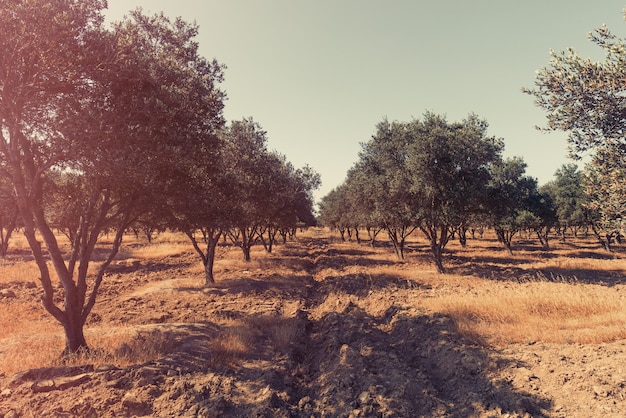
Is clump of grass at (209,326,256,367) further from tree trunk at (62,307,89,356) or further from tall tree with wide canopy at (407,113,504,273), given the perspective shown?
tall tree with wide canopy at (407,113,504,273)

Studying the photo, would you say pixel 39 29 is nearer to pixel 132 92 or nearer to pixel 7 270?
pixel 132 92

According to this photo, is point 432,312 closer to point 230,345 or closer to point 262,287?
point 230,345

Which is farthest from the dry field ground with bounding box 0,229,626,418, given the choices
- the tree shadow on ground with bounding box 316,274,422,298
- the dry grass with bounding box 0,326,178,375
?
the tree shadow on ground with bounding box 316,274,422,298

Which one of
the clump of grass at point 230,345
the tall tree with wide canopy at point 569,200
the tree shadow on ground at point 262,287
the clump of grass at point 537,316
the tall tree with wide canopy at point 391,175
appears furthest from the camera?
the tall tree with wide canopy at point 569,200

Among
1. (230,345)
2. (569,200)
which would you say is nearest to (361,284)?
(230,345)

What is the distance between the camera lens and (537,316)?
13.9 metres

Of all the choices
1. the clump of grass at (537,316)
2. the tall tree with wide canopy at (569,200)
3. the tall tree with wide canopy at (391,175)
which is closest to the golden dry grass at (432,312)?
the clump of grass at (537,316)

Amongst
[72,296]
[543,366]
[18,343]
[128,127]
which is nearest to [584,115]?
[543,366]

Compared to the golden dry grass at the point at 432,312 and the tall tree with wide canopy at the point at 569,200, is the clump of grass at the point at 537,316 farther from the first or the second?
the tall tree with wide canopy at the point at 569,200

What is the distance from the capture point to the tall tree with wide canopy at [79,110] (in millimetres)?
9680

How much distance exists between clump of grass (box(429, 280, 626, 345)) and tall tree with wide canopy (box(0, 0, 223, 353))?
44.4 feet

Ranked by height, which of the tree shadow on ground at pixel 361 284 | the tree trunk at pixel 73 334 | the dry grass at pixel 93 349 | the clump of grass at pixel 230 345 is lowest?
the tree shadow on ground at pixel 361 284

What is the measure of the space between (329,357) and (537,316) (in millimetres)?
9208

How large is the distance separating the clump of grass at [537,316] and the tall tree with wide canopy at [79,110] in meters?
13.5
